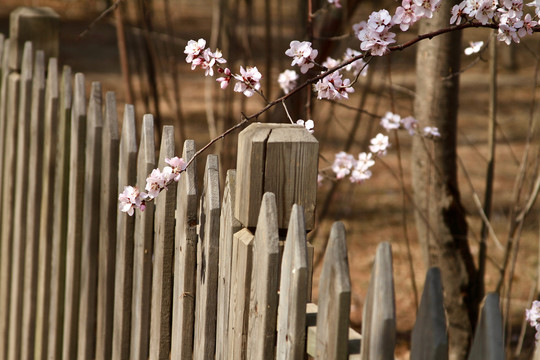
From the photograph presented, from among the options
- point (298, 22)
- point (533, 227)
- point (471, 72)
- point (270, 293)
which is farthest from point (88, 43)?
point (270, 293)

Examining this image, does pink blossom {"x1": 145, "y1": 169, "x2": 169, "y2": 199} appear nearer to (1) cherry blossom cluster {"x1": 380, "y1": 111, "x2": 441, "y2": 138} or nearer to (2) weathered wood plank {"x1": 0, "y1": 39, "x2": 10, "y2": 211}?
(1) cherry blossom cluster {"x1": 380, "y1": 111, "x2": 441, "y2": 138}

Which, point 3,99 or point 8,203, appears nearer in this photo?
point 8,203

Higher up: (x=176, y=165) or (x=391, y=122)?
(x=391, y=122)

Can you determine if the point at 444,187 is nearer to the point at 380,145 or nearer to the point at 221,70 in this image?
the point at 380,145

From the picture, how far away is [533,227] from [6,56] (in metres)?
5.29

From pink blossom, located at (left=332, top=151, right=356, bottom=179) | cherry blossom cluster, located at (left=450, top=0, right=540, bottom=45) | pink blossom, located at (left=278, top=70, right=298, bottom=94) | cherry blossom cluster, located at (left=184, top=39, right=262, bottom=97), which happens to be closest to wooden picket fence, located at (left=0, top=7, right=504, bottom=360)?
cherry blossom cluster, located at (left=184, top=39, right=262, bottom=97)

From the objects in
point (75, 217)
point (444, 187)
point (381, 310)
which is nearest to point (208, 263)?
point (381, 310)

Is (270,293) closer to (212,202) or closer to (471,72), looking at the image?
(212,202)

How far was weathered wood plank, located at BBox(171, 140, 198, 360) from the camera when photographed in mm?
1749

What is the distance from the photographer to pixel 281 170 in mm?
1500

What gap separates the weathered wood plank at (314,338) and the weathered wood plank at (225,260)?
0.25m

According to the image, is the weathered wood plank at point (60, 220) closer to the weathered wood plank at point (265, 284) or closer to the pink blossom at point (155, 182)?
the pink blossom at point (155, 182)

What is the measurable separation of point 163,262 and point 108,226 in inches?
15.2

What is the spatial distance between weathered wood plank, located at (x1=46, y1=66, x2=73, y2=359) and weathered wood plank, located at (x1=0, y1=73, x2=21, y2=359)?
0.44 metres
